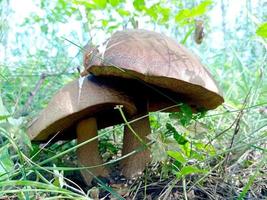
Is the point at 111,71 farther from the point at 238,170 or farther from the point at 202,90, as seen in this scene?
the point at 238,170

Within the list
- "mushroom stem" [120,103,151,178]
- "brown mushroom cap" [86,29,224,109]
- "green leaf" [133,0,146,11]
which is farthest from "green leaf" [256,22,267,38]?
"green leaf" [133,0,146,11]

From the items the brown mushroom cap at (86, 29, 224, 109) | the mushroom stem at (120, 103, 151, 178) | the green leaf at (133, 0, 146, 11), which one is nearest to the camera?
the brown mushroom cap at (86, 29, 224, 109)

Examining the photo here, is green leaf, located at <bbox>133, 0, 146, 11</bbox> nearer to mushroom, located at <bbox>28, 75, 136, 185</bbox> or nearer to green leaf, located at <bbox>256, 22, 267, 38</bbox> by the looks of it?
mushroom, located at <bbox>28, 75, 136, 185</bbox>

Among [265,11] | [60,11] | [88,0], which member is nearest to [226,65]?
[265,11]

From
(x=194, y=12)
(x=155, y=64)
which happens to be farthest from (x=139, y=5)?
(x=155, y=64)

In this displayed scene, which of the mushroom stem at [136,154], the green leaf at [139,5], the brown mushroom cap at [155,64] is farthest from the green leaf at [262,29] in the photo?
the green leaf at [139,5]

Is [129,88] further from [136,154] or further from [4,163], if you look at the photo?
[4,163]

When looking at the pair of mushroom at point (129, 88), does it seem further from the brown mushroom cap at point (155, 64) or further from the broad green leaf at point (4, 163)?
the broad green leaf at point (4, 163)

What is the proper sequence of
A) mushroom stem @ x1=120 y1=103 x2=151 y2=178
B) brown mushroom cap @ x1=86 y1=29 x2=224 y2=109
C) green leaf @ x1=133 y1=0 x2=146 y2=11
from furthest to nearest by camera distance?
green leaf @ x1=133 y1=0 x2=146 y2=11 < mushroom stem @ x1=120 y1=103 x2=151 y2=178 < brown mushroom cap @ x1=86 y1=29 x2=224 y2=109
